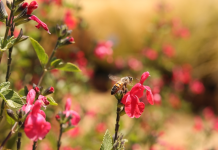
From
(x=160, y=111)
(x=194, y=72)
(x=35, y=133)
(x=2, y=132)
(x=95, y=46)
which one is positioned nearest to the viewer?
(x=35, y=133)

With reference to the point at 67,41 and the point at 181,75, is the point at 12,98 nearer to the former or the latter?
the point at 67,41

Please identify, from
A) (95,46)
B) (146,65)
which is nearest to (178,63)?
(146,65)

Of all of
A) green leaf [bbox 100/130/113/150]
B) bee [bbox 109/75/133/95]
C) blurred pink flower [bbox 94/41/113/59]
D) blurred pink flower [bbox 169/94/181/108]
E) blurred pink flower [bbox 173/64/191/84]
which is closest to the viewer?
green leaf [bbox 100/130/113/150]

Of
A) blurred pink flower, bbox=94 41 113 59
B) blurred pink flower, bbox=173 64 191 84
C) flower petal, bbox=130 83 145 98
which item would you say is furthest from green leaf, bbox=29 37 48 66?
blurred pink flower, bbox=173 64 191 84

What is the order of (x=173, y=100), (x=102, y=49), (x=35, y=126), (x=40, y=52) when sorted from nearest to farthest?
1. (x=35, y=126)
2. (x=40, y=52)
3. (x=102, y=49)
4. (x=173, y=100)

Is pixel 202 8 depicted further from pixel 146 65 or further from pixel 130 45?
pixel 146 65

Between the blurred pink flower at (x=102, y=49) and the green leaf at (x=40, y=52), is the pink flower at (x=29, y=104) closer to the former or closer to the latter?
the green leaf at (x=40, y=52)

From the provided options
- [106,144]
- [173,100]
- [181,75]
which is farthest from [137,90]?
[181,75]

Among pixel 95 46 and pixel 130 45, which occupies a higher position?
pixel 130 45

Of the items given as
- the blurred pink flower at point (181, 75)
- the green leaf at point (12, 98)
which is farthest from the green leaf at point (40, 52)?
the blurred pink flower at point (181, 75)

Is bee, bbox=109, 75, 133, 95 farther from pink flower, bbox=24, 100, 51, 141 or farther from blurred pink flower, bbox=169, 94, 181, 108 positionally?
blurred pink flower, bbox=169, 94, 181, 108

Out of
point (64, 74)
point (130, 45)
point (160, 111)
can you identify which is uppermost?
point (130, 45)
